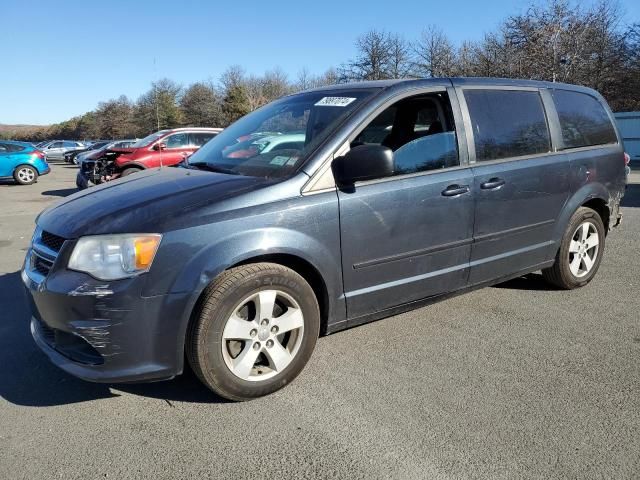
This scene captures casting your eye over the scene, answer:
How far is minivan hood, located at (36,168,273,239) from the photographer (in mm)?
2682

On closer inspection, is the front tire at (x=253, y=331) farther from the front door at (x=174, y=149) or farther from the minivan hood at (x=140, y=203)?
the front door at (x=174, y=149)

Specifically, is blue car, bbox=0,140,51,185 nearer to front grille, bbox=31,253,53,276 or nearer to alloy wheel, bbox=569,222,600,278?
front grille, bbox=31,253,53,276

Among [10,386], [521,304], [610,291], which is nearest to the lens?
[10,386]

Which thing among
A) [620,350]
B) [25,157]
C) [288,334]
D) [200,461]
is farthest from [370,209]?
[25,157]

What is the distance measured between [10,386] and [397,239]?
259cm

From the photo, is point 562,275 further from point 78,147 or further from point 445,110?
point 78,147

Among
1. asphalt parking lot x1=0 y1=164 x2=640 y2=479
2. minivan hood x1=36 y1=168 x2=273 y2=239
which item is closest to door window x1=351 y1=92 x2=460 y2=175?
minivan hood x1=36 y1=168 x2=273 y2=239

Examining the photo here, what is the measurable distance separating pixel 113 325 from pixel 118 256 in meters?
0.35

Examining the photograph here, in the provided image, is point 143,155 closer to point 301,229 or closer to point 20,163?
point 20,163

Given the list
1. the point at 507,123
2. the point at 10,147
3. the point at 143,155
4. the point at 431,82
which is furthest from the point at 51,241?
the point at 10,147

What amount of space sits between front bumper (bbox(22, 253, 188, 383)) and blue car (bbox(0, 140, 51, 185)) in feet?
58.2

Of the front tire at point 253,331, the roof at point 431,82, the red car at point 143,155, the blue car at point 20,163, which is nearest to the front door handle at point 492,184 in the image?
the roof at point 431,82

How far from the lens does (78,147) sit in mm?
40375

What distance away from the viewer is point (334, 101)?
3.58m
